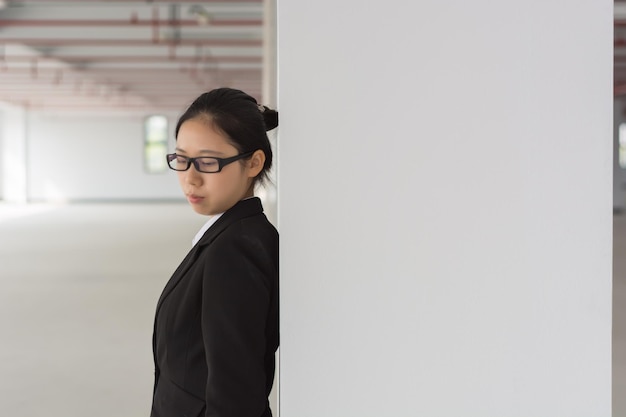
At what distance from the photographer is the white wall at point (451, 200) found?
1.07 m

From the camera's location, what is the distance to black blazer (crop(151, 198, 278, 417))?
1118mm

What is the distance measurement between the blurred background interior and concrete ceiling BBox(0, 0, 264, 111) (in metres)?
0.03

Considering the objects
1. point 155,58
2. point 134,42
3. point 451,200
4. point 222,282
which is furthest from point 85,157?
point 451,200

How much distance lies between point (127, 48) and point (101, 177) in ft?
43.2

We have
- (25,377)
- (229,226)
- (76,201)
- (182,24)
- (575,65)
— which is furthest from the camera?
(76,201)

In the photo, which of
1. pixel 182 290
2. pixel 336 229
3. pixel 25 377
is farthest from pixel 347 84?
pixel 25 377

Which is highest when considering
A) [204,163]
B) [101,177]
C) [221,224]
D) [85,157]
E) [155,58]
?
[155,58]

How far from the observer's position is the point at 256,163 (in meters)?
1.26

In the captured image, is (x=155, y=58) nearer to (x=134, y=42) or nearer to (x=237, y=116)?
(x=134, y=42)

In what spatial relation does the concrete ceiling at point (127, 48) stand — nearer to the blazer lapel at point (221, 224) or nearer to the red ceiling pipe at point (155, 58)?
the red ceiling pipe at point (155, 58)

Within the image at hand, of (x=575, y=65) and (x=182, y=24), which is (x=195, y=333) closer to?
(x=575, y=65)

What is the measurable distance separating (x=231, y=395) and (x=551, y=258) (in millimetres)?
534

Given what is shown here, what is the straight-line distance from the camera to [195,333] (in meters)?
1.21

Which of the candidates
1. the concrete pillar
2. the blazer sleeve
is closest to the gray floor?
the blazer sleeve
